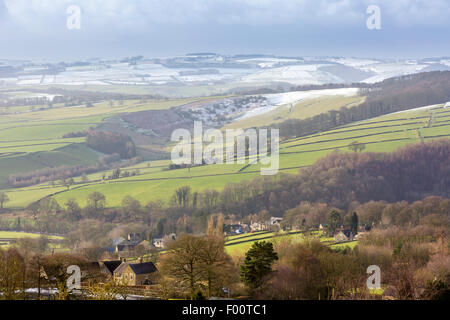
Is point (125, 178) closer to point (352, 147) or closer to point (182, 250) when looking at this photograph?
point (352, 147)

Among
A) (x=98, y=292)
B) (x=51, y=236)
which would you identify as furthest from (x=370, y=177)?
(x=98, y=292)

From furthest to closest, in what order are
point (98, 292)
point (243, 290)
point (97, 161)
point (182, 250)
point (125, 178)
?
1. point (97, 161)
2. point (125, 178)
3. point (182, 250)
4. point (243, 290)
5. point (98, 292)

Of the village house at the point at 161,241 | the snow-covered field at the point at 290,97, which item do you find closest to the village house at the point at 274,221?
the village house at the point at 161,241

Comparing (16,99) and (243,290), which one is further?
(16,99)

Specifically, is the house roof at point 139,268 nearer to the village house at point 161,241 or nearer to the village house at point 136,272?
the village house at point 136,272
